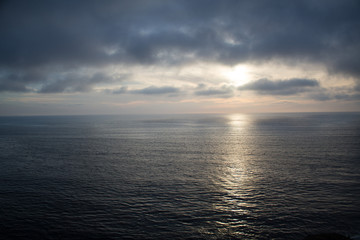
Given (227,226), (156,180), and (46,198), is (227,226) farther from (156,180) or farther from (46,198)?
(46,198)

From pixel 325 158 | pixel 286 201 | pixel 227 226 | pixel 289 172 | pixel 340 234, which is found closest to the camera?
pixel 340 234

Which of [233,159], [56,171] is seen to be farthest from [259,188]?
[56,171]

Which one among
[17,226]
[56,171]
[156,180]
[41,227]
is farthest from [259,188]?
[56,171]

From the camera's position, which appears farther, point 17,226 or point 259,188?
point 259,188

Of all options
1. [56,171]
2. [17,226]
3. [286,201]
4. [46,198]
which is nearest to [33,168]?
[56,171]

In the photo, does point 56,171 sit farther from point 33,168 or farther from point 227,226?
point 227,226

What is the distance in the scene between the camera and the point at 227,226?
25453mm

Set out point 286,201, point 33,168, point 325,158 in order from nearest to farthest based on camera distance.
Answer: point 286,201 < point 33,168 < point 325,158

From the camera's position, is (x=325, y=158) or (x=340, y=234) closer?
(x=340, y=234)

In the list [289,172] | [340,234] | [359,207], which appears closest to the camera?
[340,234]

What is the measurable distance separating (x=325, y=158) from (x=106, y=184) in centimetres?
5408

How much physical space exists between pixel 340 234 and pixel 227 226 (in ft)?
37.4

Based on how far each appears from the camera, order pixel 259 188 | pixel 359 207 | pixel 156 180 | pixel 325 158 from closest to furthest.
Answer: pixel 359 207 → pixel 259 188 → pixel 156 180 → pixel 325 158

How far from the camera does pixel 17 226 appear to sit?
2586 cm
